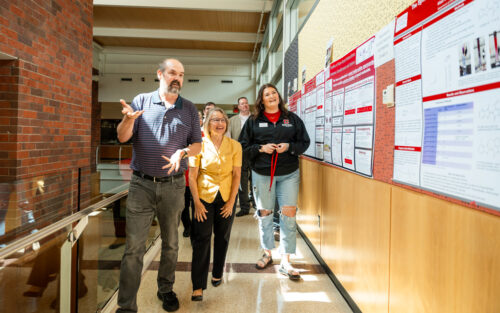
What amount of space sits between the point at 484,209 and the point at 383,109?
75 centimetres

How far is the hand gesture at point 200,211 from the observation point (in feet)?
6.79

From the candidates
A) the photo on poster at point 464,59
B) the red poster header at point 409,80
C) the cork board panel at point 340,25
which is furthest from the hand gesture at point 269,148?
the photo on poster at point 464,59

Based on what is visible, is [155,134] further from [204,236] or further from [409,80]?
[409,80]

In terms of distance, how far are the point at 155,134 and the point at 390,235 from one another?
142 cm

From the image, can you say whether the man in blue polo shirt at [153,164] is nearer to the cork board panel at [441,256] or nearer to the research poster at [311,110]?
the cork board panel at [441,256]

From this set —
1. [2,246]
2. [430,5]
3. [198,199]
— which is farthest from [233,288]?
[430,5]

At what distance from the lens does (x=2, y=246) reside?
1.01m

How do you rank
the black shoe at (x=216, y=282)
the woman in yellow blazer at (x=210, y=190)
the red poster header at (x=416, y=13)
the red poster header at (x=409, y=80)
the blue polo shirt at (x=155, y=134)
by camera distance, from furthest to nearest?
the black shoe at (x=216, y=282) < the woman in yellow blazer at (x=210, y=190) < the blue polo shirt at (x=155, y=134) < the red poster header at (x=409, y=80) < the red poster header at (x=416, y=13)

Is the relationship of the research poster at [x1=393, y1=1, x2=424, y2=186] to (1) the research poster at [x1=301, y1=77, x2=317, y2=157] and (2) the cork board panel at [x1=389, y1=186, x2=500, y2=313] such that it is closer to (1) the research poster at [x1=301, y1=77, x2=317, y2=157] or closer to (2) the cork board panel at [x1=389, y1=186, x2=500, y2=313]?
(2) the cork board panel at [x1=389, y1=186, x2=500, y2=313]

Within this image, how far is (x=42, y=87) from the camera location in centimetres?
293

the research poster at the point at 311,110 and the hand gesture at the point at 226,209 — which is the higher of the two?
the research poster at the point at 311,110

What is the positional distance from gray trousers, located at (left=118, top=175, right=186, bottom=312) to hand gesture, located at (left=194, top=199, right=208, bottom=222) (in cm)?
13

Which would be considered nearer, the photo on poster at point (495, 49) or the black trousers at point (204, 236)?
the photo on poster at point (495, 49)

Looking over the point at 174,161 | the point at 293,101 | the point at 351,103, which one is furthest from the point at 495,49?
the point at 293,101
